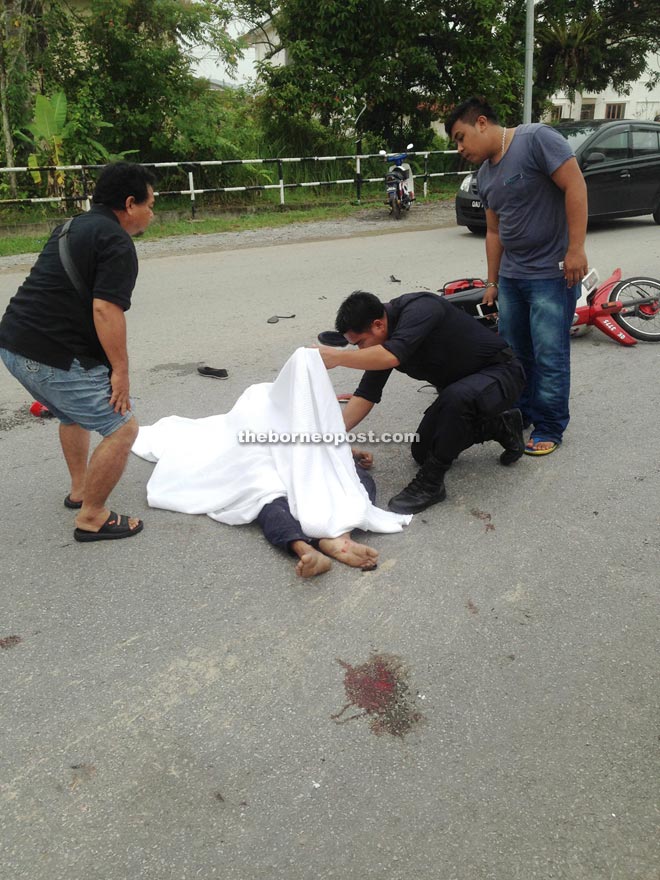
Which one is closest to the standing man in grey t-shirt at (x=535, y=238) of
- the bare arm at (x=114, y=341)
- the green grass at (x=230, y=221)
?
the bare arm at (x=114, y=341)

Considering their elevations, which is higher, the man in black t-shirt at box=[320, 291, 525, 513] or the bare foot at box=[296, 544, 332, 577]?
the man in black t-shirt at box=[320, 291, 525, 513]

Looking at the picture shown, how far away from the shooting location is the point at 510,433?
3973 mm

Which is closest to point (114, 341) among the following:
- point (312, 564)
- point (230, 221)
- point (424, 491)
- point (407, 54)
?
point (312, 564)

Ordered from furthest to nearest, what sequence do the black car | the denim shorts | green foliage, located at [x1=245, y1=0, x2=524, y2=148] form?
green foliage, located at [x1=245, y1=0, x2=524, y2=148], the black car, the denim shorts

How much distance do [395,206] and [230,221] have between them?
3.37 meters

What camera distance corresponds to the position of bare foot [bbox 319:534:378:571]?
3.15 meters

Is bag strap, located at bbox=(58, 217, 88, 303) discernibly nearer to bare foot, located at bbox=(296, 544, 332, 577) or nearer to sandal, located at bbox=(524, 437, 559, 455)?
bare foot, located at bbox=(296, 544, 332, 577)

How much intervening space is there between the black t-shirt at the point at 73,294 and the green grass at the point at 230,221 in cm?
933

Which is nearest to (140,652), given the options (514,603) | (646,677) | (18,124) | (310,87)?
(514,603)

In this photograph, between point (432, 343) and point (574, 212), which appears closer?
point (432, 343)

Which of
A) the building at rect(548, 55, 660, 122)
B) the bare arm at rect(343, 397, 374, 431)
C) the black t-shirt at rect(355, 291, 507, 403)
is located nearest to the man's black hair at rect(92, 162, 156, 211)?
the black t-shirt at rect(355, 291, 507, 403)

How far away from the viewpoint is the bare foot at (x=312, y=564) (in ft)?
9.81

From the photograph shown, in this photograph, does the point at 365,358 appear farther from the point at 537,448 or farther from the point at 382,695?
the point at 382,695

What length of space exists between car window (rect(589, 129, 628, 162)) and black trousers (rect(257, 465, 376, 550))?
10.7 meters
